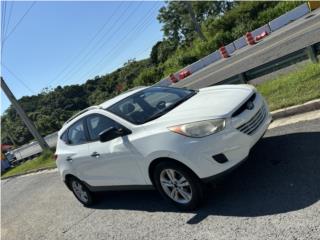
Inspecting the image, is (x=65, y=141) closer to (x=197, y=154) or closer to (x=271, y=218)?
(x=197, y=154)

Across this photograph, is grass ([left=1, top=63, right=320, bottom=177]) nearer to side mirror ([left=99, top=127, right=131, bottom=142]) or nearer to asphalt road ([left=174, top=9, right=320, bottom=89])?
side mirror ([left=99, top=127, right=131, bottom=142])

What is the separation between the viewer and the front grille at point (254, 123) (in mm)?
5883

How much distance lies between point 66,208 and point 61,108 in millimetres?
67950

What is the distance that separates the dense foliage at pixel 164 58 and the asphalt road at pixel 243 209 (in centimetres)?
3523

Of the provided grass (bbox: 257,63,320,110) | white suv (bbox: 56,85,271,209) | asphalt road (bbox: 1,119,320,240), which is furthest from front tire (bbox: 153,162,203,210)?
grass (bbox: 257,63,320,110)

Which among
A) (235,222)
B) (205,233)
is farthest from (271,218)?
(205,233)

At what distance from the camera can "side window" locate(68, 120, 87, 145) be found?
7.95 meters

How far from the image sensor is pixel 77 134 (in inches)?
321

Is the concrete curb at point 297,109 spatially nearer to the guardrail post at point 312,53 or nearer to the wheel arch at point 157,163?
the guardrail post at point 312,53

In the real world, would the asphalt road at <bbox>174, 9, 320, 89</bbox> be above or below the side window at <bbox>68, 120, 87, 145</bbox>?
below

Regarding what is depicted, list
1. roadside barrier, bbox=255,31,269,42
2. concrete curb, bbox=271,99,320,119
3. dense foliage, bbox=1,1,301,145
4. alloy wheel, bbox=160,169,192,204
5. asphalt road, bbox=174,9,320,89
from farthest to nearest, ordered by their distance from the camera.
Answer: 1. dense foliage, bbox=1,1,301,145
2. roadside barrier, bbox=255,31,269,42
3. asphalt road, bbox=174,9,320,89
4. concrete curb, bbox=271,99,320,119
5. alloy wheel, bbox=160,169,192,204

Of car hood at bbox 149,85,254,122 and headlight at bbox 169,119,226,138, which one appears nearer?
headlight at bbox 169,119,226,138

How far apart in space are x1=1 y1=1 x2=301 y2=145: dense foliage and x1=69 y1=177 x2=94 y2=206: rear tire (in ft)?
115

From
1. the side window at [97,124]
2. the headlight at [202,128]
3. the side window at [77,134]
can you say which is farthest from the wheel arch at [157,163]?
the side window at [77,134]
